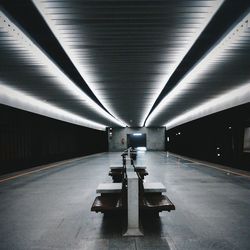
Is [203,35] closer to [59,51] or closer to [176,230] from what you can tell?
[59,51]

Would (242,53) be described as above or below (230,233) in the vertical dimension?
above

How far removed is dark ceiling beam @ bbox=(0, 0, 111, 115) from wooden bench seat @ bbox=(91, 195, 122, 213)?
136 inches

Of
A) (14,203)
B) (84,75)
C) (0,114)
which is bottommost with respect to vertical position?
(14,203)

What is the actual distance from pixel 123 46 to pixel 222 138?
45.6 feet

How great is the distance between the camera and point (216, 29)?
528 centimetres

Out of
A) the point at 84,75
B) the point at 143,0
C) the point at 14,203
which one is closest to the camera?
the point at 143,0

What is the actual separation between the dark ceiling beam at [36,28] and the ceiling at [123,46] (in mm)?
19

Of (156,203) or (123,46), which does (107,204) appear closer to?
(156,203)

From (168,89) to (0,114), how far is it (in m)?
8.14

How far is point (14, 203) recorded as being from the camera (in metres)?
6.33

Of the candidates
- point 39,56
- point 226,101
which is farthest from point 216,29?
point 226,101

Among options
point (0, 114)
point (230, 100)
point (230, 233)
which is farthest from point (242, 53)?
point (0, 114)

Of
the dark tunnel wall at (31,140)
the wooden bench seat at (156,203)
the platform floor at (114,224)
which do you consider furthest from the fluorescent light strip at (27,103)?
the wooden bench seat at (156,203)

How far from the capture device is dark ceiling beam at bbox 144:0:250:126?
436 cm
